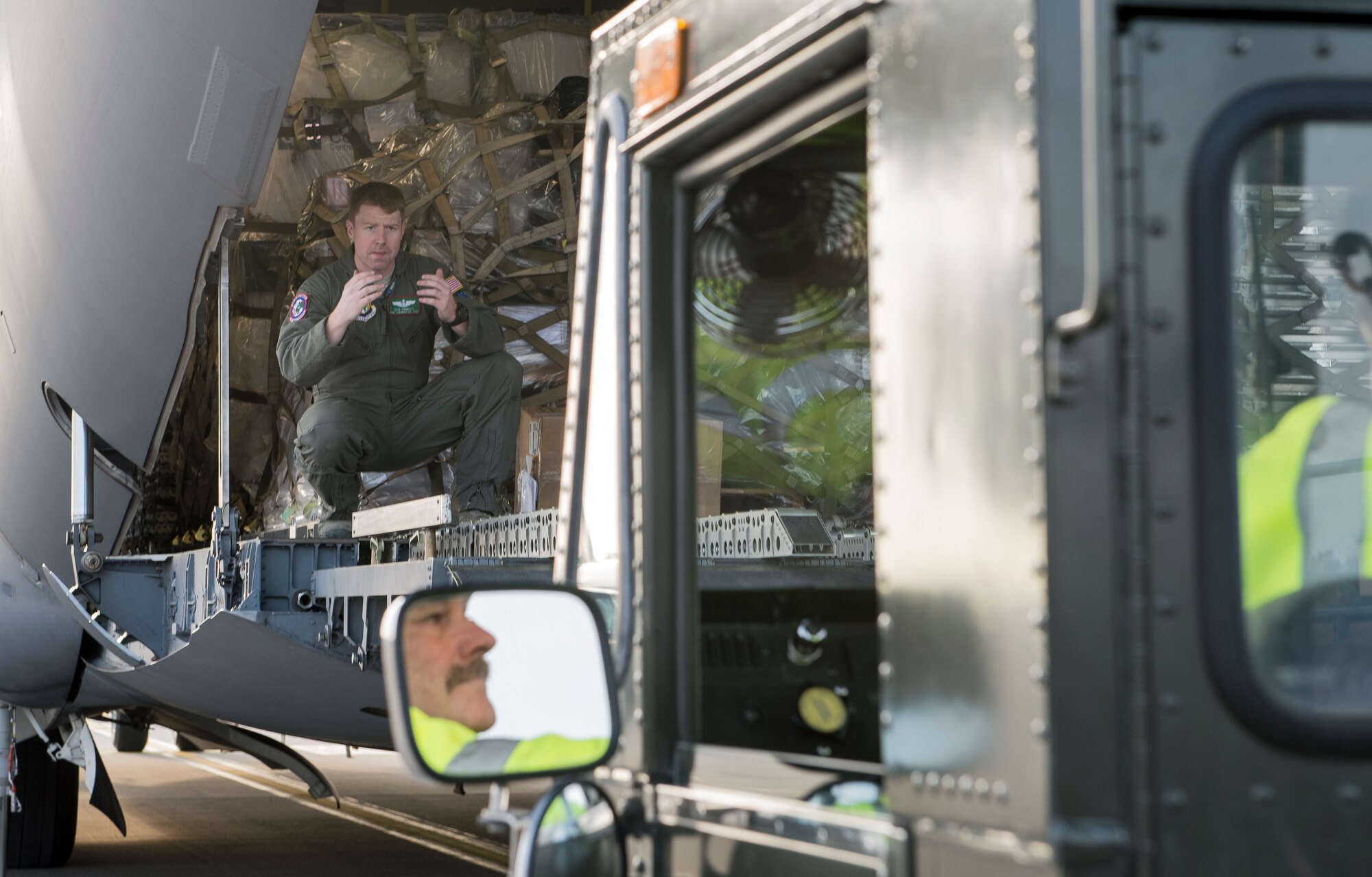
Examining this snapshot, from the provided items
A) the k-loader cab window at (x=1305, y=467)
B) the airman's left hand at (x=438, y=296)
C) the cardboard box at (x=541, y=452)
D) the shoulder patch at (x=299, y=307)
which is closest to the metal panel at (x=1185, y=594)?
the k-loader cab window at (x=1305, y=467)

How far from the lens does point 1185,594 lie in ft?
5.00

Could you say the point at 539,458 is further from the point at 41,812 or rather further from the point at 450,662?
the point at 450,662

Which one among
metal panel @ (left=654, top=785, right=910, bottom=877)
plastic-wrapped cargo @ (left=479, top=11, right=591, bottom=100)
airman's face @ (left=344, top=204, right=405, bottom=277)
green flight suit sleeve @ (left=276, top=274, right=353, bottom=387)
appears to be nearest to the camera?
metal panel @ (left=654, top=785, right=910, bottom=877)

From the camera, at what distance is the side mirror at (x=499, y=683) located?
72.3 inches

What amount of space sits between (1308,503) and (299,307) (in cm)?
653

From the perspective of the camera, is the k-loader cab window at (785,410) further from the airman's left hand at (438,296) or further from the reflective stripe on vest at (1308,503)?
the airman's left hand at (438,296)

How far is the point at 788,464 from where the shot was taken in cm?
326

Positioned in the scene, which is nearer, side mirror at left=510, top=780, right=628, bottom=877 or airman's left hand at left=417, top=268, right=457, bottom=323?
side mirror at left=510, top=780, right=628, bottom=877

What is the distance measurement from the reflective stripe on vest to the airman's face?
21.2ft

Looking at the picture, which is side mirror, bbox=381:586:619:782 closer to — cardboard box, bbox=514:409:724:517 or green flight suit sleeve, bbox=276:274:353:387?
cardboard box, bbox=514:409:724:517

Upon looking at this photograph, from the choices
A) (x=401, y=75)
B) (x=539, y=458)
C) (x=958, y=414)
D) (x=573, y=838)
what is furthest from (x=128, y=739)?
(x=958, y=414)

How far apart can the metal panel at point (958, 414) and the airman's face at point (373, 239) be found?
Answer: 6.51 meters

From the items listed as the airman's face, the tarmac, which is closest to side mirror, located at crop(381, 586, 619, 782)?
the tarmac

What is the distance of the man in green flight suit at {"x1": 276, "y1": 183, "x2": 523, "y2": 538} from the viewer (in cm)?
757
